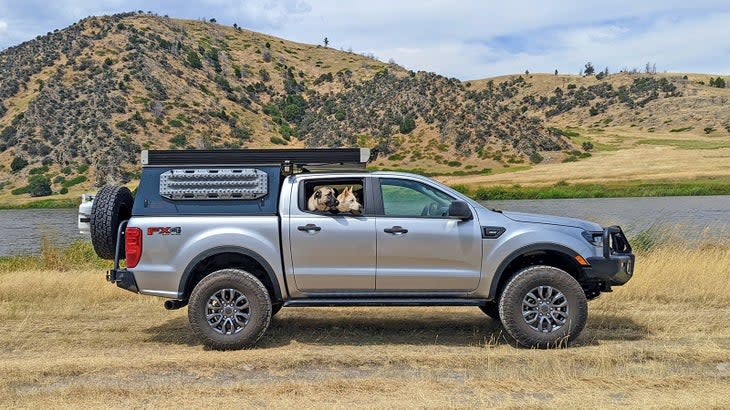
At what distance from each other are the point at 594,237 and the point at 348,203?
113 inches

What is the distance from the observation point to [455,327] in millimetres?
8734

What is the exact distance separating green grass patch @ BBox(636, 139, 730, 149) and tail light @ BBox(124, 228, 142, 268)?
74286mm

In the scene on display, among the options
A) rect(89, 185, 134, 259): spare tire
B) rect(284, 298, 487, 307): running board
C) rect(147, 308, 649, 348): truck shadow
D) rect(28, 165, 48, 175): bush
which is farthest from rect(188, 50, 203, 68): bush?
rect(284, 298, 487, 307): running board

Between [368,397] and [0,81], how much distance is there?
297 feet

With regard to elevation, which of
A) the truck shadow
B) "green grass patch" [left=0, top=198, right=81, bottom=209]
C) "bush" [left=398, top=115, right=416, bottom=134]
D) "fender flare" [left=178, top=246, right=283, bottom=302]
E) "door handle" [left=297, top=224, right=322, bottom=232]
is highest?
"bush" [left=398, top=115, right=416, bottom=134]

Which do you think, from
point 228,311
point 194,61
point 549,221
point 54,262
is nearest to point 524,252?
point 549,221

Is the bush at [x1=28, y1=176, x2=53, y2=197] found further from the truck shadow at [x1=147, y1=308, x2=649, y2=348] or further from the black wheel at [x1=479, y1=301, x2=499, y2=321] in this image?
the black wheel at [x1=479, y1=301, x2=499, y2=321]

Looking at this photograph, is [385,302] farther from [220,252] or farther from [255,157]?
[255,157]

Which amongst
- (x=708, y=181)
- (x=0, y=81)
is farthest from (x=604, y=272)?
(x=0, y=81)

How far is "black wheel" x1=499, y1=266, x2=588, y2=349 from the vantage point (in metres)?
7.39

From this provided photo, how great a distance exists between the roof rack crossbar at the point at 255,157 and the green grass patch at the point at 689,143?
7256 cm

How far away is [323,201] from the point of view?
7707 mm

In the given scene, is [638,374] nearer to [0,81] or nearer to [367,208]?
[367,208]

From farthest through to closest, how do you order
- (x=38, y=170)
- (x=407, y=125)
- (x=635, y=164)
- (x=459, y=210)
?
(x=407, y=125) → (x=635, y=164) → (x=38, y=170) → (x=459, y=210)
